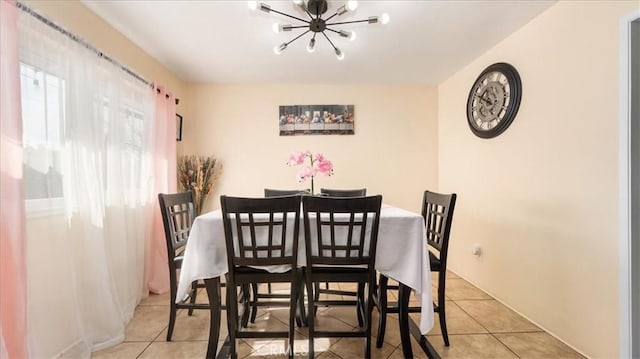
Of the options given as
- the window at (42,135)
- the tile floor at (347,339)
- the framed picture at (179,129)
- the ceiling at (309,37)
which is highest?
the ceiling at (309,37)

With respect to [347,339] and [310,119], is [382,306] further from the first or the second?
[310,119]

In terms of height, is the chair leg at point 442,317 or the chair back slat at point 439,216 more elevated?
the chair back slat at point 439,216

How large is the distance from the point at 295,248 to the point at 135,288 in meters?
1.73

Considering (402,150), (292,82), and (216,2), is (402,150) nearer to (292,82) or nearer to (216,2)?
(292,82)

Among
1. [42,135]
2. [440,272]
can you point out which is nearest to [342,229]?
[440,272]

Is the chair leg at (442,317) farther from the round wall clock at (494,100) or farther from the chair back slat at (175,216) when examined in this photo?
the chair back slat at (175,216)

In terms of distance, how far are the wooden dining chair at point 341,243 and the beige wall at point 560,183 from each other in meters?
1.38

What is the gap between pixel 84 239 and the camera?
190cm

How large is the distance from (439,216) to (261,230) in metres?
1.22

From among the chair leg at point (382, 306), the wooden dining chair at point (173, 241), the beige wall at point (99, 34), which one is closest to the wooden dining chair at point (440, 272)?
the chair leg at point (382, 306)

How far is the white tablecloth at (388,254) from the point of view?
167 centimetres

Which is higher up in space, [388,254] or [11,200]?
[11,200]

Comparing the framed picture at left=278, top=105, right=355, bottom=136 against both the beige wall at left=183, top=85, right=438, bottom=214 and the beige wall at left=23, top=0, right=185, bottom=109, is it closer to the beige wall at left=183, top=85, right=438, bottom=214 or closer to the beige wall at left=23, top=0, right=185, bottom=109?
the beige wall at left=183, top=85, right=438, bottom=214

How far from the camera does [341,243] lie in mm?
1727
